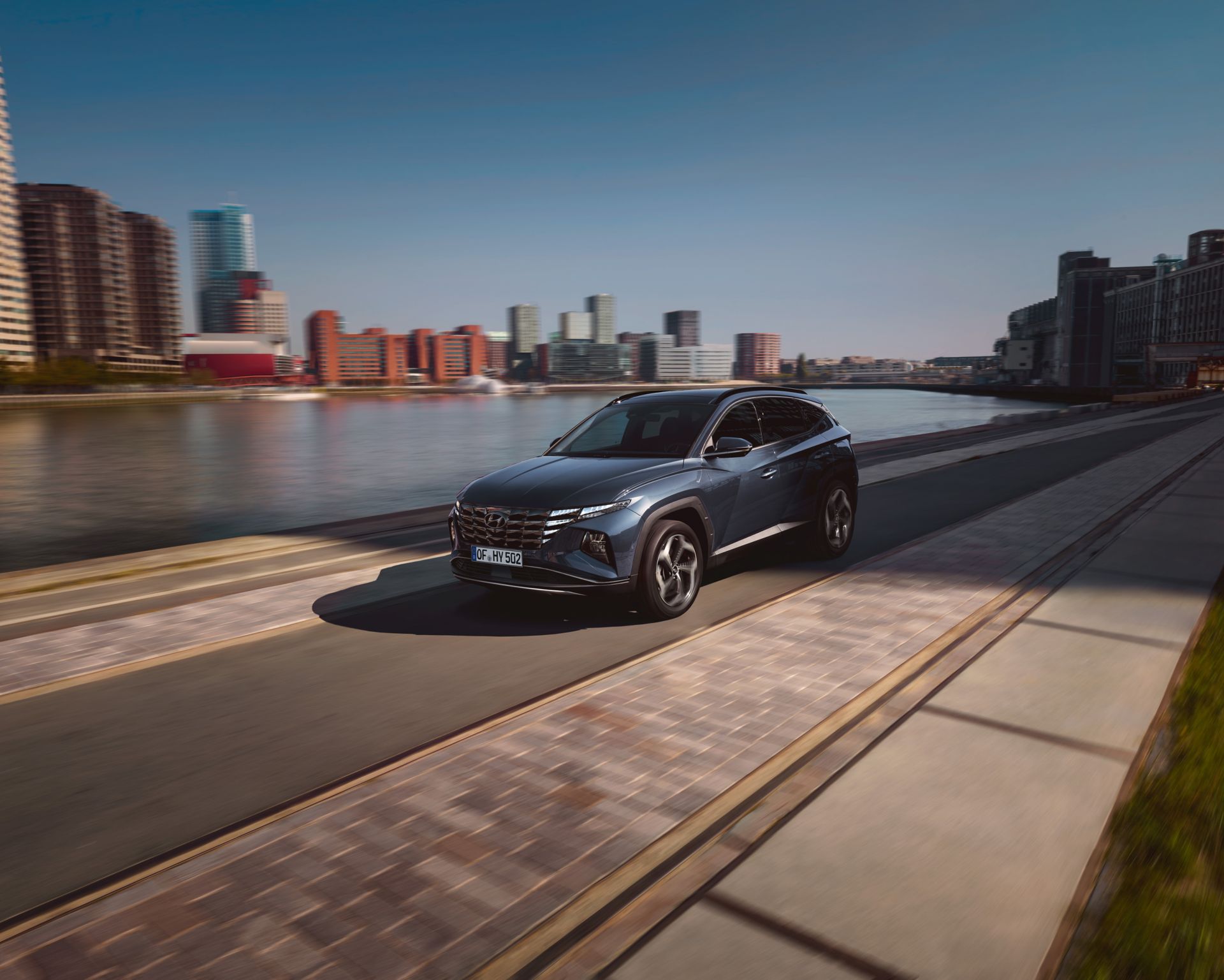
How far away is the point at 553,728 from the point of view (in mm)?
4242

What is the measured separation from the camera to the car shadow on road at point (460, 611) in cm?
624

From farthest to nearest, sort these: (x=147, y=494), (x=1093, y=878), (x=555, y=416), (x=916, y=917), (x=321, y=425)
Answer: (x=555, y=416)
(x=321, y=425)
(x=147, y=494)
(x=1093, y=878)
(x=916, y=917)

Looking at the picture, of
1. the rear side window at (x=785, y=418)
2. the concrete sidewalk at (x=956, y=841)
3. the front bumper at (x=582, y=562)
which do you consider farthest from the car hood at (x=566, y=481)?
the concrete sidewalk at (x=956, y=841)

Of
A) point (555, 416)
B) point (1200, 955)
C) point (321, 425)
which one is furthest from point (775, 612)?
point (555, 416)

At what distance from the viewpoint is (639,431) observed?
7.33 m

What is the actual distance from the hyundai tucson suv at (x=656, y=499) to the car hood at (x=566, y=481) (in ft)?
0.04

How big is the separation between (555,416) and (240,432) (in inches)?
1251

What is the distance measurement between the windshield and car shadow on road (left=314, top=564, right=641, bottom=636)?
130 cm

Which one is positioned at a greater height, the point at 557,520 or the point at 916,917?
the point at 557,520

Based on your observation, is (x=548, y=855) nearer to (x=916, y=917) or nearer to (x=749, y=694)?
(x=916, y=917)

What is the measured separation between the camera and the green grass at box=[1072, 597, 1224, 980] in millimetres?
2377

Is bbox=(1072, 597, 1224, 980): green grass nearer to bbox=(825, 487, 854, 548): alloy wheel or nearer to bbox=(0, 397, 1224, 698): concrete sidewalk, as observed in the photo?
bbox=(825, 487, 854, 548): alloy wheel

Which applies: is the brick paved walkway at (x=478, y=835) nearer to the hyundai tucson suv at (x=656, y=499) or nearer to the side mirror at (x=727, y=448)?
the hyundai tucson suv at (x=656, y=499)

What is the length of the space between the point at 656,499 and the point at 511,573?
1.19 m
